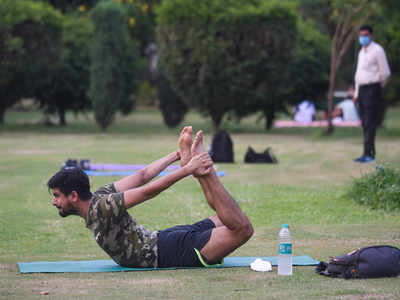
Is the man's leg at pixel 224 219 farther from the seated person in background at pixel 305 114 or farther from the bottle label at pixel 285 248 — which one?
the seated person in background at pixel 305 114

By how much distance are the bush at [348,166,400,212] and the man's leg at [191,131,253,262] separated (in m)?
3.91

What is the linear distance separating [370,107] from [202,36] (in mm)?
10375

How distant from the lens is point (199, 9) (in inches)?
925

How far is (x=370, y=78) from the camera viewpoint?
14109 mm

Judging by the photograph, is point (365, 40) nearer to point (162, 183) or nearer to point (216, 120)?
point (162, 183)

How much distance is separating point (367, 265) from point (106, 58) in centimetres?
2199

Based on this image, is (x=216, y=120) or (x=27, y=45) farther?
(x=27, y=45)

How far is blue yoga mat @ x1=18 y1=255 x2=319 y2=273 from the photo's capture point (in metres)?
5.98

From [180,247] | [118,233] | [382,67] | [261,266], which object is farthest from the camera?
[382,67]

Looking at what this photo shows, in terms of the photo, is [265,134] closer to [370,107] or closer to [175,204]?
[370,107]

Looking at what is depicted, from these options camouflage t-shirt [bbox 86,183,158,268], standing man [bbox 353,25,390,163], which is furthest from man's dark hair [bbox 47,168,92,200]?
standing man [bbox 353,25,390,163]

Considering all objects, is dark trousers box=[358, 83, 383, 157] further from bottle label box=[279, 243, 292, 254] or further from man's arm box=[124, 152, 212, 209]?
man's arm box=[124, 152, 212, 209]

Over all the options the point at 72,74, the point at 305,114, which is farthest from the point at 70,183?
the point at 305,114

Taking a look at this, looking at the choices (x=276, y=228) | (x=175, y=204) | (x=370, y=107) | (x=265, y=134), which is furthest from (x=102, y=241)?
(x=265, y=134)
